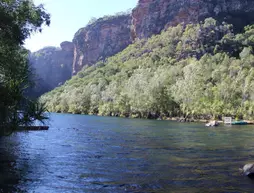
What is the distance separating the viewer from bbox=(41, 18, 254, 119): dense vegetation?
90.3 m

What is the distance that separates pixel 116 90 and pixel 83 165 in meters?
114

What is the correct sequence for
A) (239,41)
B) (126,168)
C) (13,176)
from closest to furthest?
(13,176)
(126,168)
(239,41)

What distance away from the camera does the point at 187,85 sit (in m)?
97.4

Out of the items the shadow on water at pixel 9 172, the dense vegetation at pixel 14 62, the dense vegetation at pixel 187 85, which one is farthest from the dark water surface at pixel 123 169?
the dense vegetation at pixel 187 85

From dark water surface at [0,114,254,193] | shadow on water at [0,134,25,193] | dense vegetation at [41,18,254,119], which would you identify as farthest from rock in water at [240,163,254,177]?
dense vegetation at [41,18,254,119]

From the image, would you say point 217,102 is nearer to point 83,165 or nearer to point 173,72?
point 173,72

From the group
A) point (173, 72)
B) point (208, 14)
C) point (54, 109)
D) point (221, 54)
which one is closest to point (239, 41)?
point (221, 54)

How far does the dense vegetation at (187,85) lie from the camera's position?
296 feet

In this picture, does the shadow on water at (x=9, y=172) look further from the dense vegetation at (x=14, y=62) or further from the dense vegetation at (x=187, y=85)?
the dense vegetation at (x=187, y=85)

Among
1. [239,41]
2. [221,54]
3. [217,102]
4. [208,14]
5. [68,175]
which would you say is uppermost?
[208,14]

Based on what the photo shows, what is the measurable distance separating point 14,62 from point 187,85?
3074 inches

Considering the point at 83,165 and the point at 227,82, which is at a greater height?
the point at 227,82

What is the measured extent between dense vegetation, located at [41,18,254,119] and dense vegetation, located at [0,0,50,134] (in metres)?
70.7

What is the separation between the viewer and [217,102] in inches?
3563
